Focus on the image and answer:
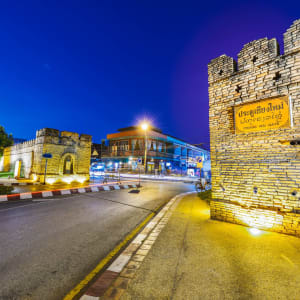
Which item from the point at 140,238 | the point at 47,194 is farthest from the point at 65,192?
the point at 140,238

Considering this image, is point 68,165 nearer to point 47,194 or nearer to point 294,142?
point 47,194

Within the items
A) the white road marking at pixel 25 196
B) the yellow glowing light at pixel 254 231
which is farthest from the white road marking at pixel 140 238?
the white road marking at pixel 25 196

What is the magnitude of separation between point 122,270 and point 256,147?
482 centimetres

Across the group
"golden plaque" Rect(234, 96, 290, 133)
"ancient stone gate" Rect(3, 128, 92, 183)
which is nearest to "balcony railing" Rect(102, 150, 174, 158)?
"ancient stone gate" Rect(3, 128, 92, 183)

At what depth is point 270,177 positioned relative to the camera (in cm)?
466

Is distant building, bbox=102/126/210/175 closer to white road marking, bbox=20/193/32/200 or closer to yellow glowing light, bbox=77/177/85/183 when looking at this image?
yellow glowing light, bbox=77/177/85/183

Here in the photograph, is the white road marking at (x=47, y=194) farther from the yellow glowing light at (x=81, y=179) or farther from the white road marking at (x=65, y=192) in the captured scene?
the yellow glowing light at (x=81, y=179)

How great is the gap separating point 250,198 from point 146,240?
3.35 metres

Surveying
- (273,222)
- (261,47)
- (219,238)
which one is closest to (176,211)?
(219,238)

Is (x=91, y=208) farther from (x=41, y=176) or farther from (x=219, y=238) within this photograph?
(x=41, y=176)

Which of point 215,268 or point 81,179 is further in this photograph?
point 81,179

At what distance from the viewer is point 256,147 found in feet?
16.4

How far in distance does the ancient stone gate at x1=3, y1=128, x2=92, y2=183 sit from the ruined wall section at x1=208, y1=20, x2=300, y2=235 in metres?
14.6

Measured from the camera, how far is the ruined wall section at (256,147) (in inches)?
175
